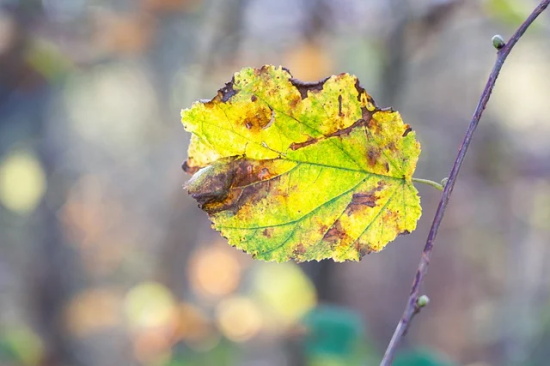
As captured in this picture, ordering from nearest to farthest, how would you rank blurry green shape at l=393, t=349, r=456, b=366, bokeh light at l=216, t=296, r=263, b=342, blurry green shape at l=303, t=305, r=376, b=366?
1. blurry green shape at l=393, t=349, r=456, b=366
2. blurry green shape at l=303, t=305, r=376, b=366
3. bokeh light at l=216, t=296, r=263, b=342

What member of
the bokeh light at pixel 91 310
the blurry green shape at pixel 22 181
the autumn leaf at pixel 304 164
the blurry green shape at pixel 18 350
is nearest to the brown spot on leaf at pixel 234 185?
the autumn leaf at pixel 304 164

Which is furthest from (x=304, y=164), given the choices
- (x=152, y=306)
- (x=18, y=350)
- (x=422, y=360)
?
(x=18, y=350)

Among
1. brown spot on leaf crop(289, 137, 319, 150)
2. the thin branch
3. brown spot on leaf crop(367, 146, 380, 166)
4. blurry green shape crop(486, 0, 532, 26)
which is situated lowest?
the thin branch

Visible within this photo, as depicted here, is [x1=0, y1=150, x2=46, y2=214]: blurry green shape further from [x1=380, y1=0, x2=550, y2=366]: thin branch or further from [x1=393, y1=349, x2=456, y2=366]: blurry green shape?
[x1=380, y1=0, x2=550, y2=366]: thin branch

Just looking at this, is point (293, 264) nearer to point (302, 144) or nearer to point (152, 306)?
point (152, 306)

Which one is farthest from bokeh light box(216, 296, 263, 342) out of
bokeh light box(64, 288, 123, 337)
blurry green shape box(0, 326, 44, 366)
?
bokeh light box(64, 288, 123, 337)
